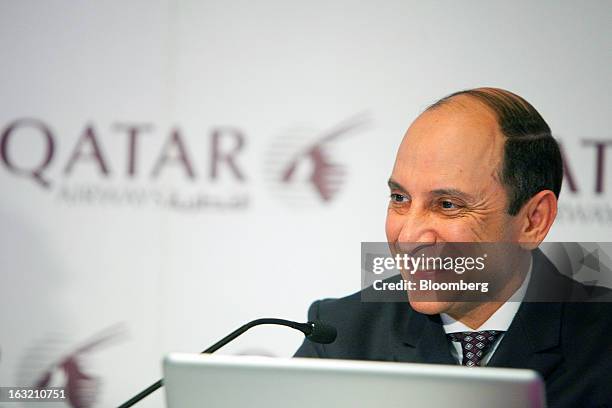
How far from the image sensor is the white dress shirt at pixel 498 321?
2389 mm

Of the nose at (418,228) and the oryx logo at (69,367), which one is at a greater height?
the nose at (418,228)

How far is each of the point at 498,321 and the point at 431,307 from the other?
0.59 feet

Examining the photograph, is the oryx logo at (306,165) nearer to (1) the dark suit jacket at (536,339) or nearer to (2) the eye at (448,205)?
(1) the dark suit jacket at (536,339)

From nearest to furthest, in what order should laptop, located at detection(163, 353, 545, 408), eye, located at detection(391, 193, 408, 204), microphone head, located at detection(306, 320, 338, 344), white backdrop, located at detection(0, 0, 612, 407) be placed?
laptop, located at detection(163, 353, 545, 408)
microphone head, located at detection(306, 320, 338, 344)
eye, located at detection(391, 193, 408, 204)
white backdrop, located at detection(0, 0, 612, 407)

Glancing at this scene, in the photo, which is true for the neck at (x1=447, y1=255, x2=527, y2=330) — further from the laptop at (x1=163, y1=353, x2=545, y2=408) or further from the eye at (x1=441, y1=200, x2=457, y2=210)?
the laptop at (x1=163, y1=353, x2=545, y2=408)

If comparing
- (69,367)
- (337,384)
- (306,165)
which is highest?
(306,165)

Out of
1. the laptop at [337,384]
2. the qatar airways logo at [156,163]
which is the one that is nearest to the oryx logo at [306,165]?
the qatar airways logo at [156,163]

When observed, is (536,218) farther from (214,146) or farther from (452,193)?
(214,146)

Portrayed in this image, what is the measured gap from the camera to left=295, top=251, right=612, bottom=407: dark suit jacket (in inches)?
88.7

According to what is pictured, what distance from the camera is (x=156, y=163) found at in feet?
10.3

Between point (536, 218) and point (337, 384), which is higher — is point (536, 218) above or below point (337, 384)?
above

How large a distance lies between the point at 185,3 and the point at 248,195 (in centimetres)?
70

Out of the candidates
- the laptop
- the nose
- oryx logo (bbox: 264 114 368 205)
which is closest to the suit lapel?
the nose

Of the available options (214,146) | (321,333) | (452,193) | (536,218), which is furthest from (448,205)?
(214,146)
